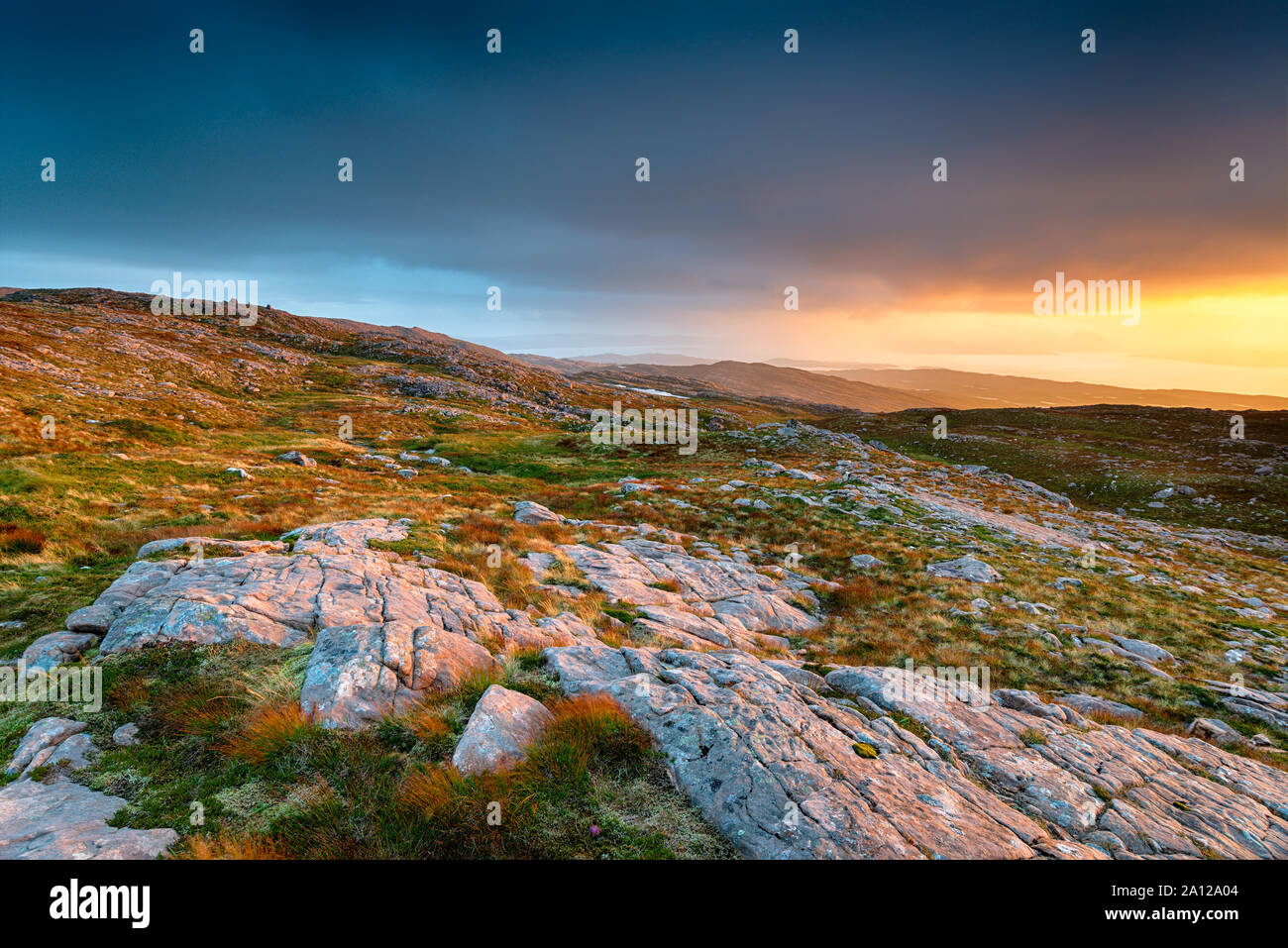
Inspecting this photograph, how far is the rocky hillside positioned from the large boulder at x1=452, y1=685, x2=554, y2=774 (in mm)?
42

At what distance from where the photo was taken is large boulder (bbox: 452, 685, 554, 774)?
211 inches

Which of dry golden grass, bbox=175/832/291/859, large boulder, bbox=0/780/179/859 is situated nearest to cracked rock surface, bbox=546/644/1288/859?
dry golden grass, bbox=175/832/291/859

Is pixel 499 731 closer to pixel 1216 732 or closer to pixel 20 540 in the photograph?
pixel 1216 732

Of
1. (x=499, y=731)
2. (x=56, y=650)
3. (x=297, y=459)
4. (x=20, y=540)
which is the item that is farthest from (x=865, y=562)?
(x=297, y=459)

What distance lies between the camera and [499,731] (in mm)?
5805

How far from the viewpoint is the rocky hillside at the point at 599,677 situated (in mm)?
4867

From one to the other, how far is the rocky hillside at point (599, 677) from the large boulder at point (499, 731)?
0.14ft

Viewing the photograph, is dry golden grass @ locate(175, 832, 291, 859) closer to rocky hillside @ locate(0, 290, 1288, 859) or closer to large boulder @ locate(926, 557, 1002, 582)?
rocky hillside @ locate(0, 290, 1288, 859)

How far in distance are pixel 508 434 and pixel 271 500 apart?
1582 inches

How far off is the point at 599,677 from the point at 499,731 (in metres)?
2.31

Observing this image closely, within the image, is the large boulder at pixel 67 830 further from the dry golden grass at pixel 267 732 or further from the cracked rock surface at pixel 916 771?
the cracked rock surface at pixel 916 771

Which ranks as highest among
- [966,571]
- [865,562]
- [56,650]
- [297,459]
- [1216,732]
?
[297,459]
